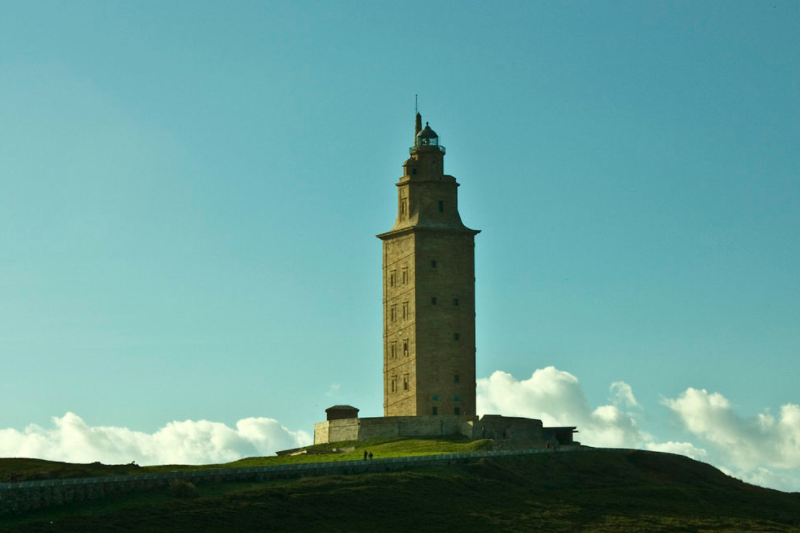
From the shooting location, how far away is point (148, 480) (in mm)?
60750

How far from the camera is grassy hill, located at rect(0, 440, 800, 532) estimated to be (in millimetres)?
57250

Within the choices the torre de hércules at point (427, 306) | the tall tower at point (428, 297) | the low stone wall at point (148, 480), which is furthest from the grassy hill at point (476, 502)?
the tall tower at point (428, 297)

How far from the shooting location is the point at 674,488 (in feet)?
257

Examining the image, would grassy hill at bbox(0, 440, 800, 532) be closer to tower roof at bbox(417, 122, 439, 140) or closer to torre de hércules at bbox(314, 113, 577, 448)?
torre de hércules at bbox(314, 113, 577, 448)

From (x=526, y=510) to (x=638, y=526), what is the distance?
5.38 meters

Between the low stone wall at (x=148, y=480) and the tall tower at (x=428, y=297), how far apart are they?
67.4 feet

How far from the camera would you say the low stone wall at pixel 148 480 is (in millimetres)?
55094

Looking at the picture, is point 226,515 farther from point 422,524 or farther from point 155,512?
point 422,524

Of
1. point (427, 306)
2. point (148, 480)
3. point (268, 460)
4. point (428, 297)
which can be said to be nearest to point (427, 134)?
point (428, 297)

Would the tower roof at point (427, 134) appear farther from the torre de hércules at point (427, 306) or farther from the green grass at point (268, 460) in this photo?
the green grass at point (268, 460)

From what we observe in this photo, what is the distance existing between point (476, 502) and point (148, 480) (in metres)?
16.3

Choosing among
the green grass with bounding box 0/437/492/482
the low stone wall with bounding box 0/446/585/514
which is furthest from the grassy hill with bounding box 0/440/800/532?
the low stone wall with bounding box 0/446/585/514

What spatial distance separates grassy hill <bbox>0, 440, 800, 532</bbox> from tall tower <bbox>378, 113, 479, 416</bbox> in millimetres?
11546

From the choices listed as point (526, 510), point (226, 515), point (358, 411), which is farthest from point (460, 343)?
point (226, 515)
